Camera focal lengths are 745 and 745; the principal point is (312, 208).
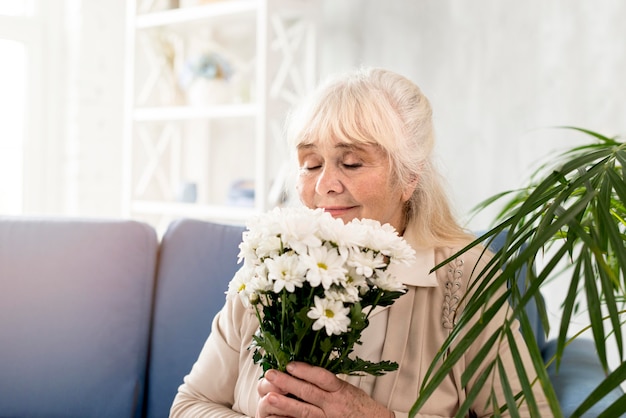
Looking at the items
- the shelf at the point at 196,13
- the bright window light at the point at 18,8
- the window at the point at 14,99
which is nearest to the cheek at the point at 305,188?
the shelf at the point at 196,13

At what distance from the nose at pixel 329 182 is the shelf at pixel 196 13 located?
6.08 feet

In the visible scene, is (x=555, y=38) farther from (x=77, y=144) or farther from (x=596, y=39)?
(x=77, y=144)

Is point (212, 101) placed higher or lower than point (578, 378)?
higher

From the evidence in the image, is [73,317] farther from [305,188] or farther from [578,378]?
[578,378]

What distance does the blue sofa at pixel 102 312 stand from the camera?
2.03 m

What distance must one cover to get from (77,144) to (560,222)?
349 centimetres

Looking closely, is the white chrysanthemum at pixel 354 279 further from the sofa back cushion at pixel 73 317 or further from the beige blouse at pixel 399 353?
the sofa back cushion at pixel 73 317

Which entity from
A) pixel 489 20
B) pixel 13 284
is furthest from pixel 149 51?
pixel 13 284

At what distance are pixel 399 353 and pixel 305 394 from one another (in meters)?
0.37

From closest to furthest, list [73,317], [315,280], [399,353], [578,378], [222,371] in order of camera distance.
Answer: [315,280]
[399,353]
[222,371]
[578,378]
[73,317]

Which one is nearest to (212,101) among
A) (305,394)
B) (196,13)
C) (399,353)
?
(196,13)

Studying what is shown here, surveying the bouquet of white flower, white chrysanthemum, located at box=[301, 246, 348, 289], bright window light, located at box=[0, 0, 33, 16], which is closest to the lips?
the bouquet of white flower

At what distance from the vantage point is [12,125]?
4055 mm

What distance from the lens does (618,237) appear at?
0.82 m
